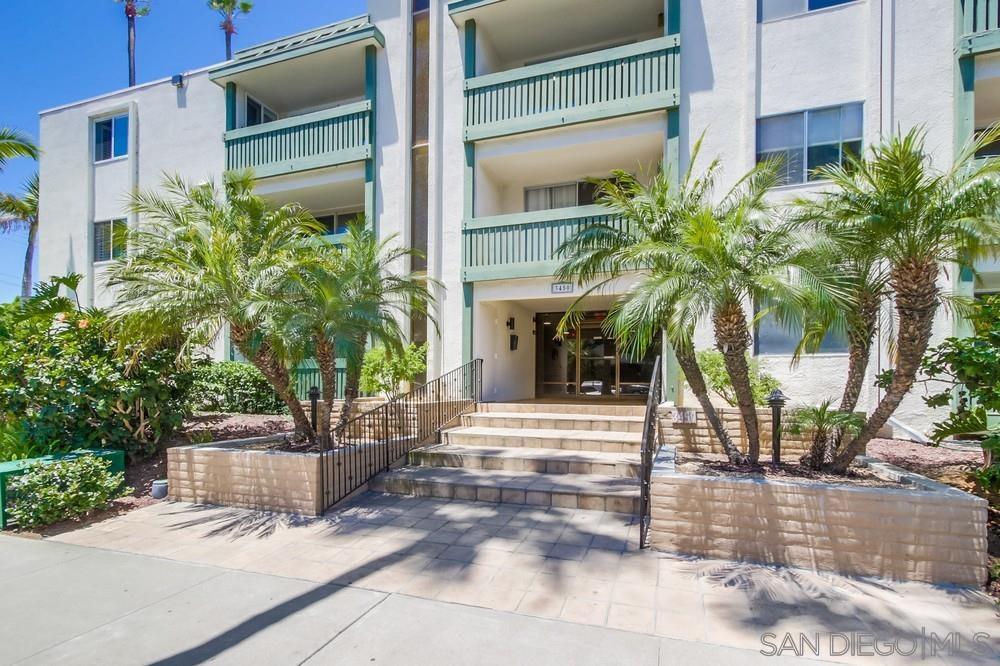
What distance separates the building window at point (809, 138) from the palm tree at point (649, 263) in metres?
4.44

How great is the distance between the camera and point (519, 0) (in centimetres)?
1122

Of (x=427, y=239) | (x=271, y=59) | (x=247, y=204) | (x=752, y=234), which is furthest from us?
(x=271, y=59)

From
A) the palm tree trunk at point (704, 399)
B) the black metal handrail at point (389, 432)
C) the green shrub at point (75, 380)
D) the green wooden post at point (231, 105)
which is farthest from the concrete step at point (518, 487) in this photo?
the green wooden post at point (231, 105)

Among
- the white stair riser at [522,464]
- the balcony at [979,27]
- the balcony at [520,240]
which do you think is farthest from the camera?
the balcony at [520,240]

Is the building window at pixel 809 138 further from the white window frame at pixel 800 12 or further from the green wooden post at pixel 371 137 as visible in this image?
the green wooden post at pixel 371 137

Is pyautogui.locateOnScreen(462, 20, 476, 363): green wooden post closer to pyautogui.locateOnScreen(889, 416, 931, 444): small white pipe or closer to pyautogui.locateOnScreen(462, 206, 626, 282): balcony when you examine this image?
pyautogui.locateOnScreen(462, 206, 626, 282): balcony

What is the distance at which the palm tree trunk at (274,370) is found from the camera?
6.95m

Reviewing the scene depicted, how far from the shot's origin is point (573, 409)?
992 cm

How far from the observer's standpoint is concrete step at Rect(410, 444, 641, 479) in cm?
719

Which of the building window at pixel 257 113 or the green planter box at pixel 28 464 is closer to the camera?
the green planter box at pixel 28 464

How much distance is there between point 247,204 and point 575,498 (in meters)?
6.76

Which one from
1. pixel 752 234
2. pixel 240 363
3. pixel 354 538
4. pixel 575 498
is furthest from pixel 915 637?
pixel 240 363

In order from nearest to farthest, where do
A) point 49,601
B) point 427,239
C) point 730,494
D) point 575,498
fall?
point 49,601, point 730,494, point 575,498, point 427,239

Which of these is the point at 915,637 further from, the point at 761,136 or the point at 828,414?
the point at 761,136
